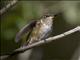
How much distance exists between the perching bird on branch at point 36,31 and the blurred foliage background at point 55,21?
67 millimetres

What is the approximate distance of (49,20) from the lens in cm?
66

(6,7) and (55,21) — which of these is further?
(55,21)

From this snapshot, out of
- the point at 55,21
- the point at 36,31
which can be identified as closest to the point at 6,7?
the point at 36,31

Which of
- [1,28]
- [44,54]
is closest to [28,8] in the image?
[1,28]

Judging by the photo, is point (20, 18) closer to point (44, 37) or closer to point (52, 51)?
point (44, 37)

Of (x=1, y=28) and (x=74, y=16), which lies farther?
(x=74, y=16)

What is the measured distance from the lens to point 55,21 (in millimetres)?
830

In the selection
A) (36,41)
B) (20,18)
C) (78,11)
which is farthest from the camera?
(78,11)

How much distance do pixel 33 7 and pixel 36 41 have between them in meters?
0.30

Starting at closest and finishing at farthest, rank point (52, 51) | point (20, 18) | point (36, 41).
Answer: point (36, 41) < point (20, 18) < point (52, 51)

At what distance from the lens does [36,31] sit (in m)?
0.64

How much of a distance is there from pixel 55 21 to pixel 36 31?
0.20m

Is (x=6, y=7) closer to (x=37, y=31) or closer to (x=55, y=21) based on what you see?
(x=37, y=31)

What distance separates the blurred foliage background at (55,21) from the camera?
33.5 inches
